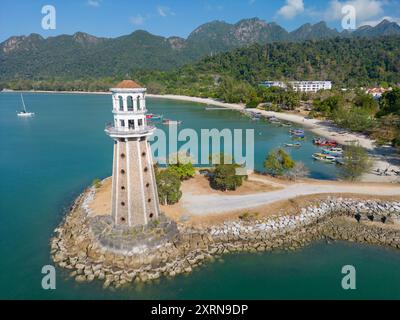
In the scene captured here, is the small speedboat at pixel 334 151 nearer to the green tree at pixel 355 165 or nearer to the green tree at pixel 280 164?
the green tree at pixel 355 165

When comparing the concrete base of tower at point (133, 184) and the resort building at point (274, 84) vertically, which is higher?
the resort building at point (274, 84)

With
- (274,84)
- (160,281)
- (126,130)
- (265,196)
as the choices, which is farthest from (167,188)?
(274,84)

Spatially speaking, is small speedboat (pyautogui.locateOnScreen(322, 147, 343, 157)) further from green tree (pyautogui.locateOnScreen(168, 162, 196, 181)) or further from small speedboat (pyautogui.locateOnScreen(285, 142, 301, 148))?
green tree (pyautogui.locateOnScreen(168, 162, 196, 181))

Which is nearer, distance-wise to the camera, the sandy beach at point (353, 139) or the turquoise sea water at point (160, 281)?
the turquoise sea water at point (160, 281)

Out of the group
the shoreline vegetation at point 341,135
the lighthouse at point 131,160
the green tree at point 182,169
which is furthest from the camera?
the shoreline vegetation at point 341,135

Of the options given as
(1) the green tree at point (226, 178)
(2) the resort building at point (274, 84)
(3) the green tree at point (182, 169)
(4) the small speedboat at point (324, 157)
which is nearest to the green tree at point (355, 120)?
(4) the small speedboat at point (324, 157)

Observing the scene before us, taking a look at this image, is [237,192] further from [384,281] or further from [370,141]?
[370,141]
